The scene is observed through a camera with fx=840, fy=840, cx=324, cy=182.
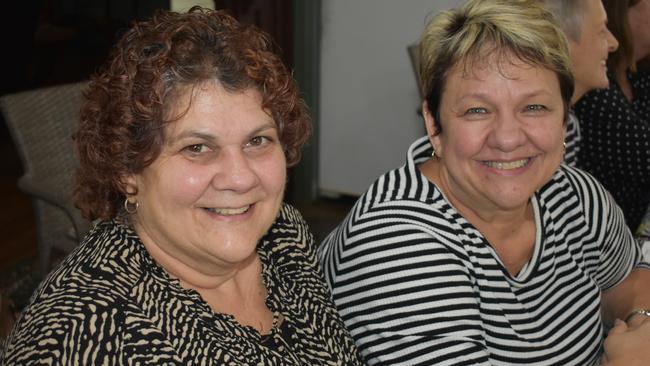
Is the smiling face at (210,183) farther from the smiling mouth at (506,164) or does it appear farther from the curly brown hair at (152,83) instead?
the smiling mouth at (506,164)

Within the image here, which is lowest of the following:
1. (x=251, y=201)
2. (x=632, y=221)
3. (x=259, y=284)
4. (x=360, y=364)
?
(x=632, y=221)

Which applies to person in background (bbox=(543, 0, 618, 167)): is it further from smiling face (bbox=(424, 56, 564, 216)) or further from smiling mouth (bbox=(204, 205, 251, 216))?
smiling mouth (bbox=(204, 205, 251, 216))

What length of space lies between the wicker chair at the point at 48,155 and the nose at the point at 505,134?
1580mm

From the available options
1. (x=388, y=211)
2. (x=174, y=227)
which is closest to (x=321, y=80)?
(x=388, y=211)

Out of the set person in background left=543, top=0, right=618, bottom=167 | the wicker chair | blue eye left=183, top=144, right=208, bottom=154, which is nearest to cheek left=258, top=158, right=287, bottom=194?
blue eye left=183, top=144, right=208, bottom=154

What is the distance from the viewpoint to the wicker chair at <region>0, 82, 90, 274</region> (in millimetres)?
2830

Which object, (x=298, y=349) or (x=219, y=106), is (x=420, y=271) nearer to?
(x=298, y=349)

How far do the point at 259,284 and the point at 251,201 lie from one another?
280mm

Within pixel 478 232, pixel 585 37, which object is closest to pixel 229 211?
pixel 478 232

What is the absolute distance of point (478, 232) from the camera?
178cm

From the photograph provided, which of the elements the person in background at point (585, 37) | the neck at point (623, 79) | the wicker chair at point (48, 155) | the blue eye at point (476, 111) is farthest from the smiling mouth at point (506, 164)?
the wicker chair at point (48, 155)

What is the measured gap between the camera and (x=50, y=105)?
9.62 ft

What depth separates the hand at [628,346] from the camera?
1771mm

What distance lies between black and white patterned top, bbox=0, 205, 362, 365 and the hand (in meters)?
0.56
